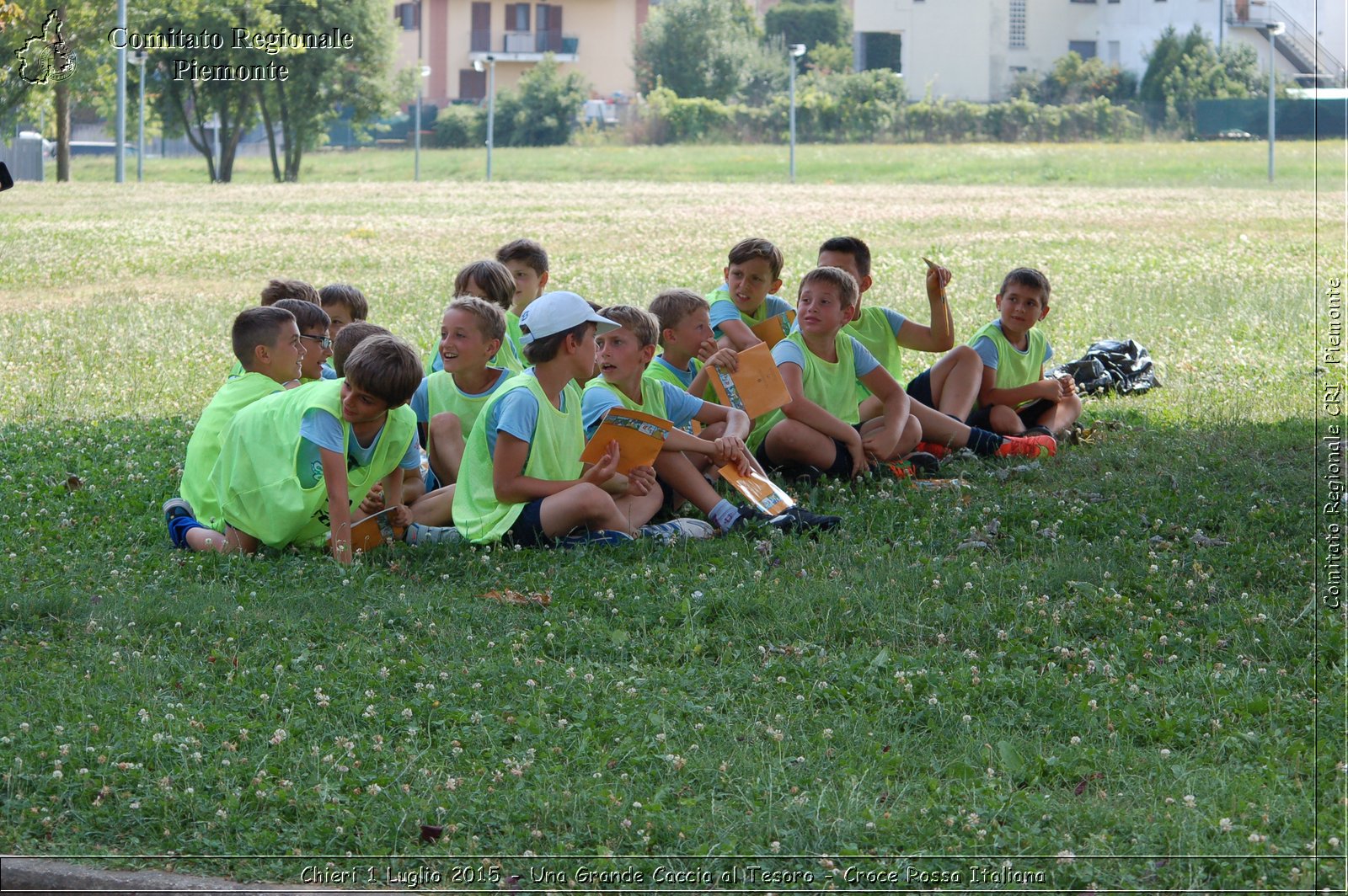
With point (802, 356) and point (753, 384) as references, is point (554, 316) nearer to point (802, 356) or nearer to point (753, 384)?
point (753, 384)

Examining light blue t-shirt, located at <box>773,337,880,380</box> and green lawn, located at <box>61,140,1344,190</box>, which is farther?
green lawn, located at <box>61,140,1344,190</box>

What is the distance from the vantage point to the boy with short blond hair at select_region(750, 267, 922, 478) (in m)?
7.74

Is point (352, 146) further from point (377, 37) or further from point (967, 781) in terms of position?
point (967, 781)

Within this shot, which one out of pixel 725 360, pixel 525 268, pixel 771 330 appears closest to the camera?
pixel 725 360

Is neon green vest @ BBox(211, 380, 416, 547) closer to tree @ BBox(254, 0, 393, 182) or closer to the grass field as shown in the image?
the grass field

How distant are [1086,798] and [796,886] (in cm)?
93

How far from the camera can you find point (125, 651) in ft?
16.9

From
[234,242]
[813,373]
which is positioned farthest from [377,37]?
[813,373]

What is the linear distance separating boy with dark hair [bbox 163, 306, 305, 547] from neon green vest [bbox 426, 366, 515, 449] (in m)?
0.72

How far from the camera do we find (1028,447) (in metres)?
8.45

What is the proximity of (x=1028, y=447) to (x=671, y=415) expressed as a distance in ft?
8.07

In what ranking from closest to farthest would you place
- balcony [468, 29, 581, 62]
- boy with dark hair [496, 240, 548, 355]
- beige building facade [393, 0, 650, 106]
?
1. boy with dark hair [496, 240, 548, 355]
2. beige building facade [393, 0, 650, 106]
3. balcony [468, 29, 581, 62]

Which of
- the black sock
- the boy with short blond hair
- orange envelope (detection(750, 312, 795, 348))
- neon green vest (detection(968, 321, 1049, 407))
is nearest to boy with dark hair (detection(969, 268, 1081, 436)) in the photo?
neon green vest (detection(968, 321, 1049, 407))

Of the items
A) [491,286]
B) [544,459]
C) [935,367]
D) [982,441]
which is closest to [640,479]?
[544,459]
